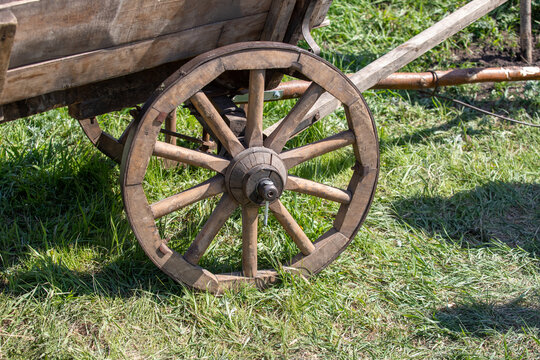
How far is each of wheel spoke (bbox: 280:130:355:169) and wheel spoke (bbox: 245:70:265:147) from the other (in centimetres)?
16

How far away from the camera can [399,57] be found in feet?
11.2

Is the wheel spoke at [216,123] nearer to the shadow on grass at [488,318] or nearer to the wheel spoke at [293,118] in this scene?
the wheel spoke at [293,118]

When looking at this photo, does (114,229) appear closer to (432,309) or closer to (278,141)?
(278,141)

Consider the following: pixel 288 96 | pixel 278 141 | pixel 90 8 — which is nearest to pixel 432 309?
pixel 278 141

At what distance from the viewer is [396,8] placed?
5582 millimetres

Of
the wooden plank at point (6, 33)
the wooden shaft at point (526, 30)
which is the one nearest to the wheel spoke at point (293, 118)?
the wooden plank at point (6, 33)

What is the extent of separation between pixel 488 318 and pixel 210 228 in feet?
4.62

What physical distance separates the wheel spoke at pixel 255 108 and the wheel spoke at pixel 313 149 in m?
Result: 0.16

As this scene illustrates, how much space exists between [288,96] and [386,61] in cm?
58

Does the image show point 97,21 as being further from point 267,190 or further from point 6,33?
point 267,190

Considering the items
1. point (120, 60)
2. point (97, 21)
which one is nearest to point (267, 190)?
point (120, 60)

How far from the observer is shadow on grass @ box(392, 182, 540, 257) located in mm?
3604

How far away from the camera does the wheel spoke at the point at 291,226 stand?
9.43 ft

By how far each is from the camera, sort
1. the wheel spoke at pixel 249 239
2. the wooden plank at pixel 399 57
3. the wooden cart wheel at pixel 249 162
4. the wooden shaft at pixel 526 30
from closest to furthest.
→ the wooden cart wheel at pixel 249 162, the wheel spoke at pixel 249 239, the wooden plank at pixel 399 57, the wooden shaft at pixel 526 30
